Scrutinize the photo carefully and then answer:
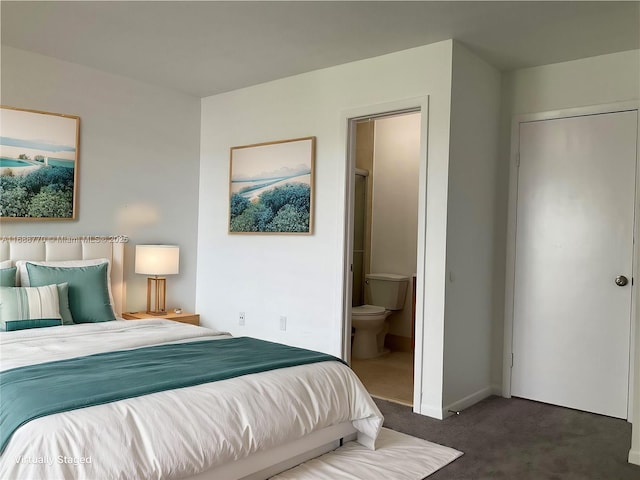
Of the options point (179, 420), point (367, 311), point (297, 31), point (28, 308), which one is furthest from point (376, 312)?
point (179, 420)

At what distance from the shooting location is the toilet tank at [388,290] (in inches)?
226

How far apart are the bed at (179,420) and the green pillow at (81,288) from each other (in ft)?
0.52

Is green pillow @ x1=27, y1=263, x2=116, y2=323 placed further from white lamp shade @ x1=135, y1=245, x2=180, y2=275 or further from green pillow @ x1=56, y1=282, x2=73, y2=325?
white lamp shade @ x1=135, y1=245, x2=180, y2=275

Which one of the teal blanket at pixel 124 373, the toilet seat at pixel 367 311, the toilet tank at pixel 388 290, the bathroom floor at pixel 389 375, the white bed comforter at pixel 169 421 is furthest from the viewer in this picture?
the toilet tank at pixel 388 290

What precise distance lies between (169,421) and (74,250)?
8.66 feet

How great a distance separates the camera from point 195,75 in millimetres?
4602

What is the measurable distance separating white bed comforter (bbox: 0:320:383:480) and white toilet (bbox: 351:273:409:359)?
7.63ft

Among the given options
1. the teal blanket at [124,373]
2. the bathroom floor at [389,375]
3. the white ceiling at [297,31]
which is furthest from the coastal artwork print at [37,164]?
the bathroom floor at [389,375]

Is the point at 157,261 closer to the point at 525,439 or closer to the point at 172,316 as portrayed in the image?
the point at 172,316

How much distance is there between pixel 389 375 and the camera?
4.77m

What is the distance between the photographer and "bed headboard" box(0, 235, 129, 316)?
4020 millimetres

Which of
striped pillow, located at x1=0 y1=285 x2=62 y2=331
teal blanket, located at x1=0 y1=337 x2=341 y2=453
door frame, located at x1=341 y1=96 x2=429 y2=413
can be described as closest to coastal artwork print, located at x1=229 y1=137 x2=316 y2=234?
door frame, located at x1=341 y1=96 x2=429 y2=413

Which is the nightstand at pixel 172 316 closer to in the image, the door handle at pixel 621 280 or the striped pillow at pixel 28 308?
the striped pillow at pixel 28 308

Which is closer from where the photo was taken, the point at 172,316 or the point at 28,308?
the point at 28,308
